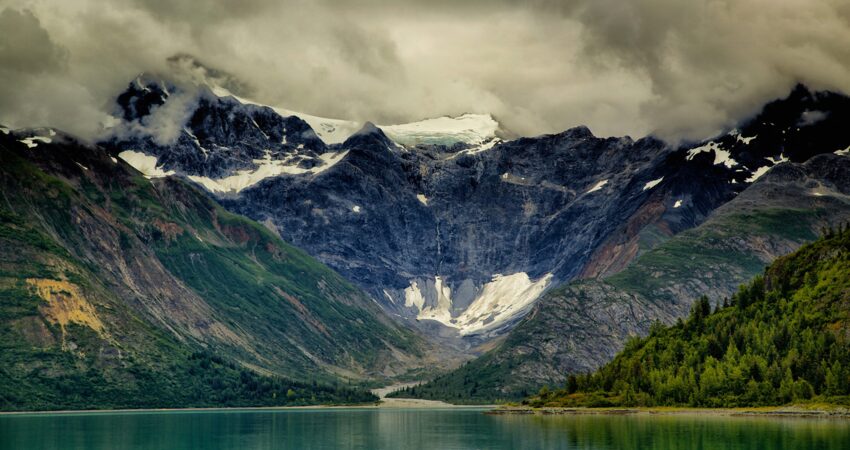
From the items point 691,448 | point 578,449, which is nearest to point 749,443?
point 691,448

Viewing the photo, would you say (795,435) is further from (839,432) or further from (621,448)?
(621,448)

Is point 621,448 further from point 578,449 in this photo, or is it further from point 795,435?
point 795,435

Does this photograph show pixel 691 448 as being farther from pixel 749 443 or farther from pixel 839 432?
pixel 839 432

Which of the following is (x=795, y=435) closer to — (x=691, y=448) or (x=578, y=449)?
(x=691, y=448)


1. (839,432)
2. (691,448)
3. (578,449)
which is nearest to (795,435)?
(839,432)

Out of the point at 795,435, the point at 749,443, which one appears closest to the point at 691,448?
the point at 749,443
